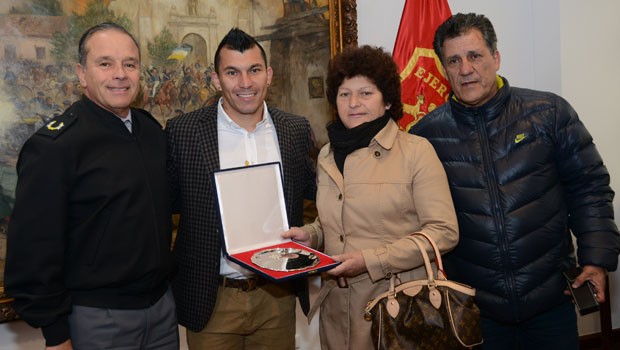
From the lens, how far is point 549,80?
4.14m

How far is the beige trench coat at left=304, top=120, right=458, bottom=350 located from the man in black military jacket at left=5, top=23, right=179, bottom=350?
755 millimetres

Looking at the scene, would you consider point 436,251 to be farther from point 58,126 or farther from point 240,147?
point 58,126

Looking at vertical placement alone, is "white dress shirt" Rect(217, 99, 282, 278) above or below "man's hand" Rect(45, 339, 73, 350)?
above

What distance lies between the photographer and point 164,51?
3.14m

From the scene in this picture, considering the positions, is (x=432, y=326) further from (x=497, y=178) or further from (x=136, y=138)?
(x=136, y=138)

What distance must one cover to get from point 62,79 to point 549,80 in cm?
340

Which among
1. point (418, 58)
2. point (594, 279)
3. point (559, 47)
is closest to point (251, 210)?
point (594, 279)

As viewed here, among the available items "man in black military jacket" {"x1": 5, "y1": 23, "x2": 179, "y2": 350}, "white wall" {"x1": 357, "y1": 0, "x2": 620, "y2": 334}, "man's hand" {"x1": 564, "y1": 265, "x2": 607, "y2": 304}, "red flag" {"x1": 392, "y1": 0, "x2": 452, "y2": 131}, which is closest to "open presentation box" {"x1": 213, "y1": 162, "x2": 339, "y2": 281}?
"man in black military jacket" {"x1": 5, "y1": 23, "x2": 179, "y2": 350}

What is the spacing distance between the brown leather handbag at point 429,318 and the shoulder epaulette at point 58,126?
4.51 ft

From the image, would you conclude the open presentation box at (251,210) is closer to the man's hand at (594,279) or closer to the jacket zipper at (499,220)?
the jacket zipper at (499,220)

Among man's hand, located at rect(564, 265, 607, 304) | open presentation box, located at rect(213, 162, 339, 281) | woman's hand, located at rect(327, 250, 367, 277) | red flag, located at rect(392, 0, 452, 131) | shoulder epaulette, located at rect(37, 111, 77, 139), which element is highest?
red flag, located at rect(392, 0, 452, 131)

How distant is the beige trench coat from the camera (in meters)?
2.17

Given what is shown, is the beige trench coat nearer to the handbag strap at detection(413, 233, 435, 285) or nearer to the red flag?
the handbag strap at detection(413, 233, 435, 285)

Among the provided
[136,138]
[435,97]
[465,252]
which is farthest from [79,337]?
[435,97]
